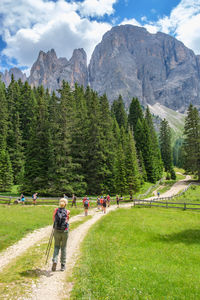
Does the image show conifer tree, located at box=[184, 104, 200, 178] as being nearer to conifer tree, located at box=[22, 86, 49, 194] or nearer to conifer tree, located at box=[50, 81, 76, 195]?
conifer tree, located at box=[50, 81, 76, 195]

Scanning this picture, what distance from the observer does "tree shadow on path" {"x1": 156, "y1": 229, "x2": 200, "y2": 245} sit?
13.0 m

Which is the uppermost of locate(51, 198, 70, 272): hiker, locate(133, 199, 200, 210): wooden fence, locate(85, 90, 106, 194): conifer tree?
locate(85, 90, 106, 194): conifer tree

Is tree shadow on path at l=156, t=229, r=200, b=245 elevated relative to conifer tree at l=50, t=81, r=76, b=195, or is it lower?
lower

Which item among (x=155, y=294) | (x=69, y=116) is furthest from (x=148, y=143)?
(x=155, y=294)

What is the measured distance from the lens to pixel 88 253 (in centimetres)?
976

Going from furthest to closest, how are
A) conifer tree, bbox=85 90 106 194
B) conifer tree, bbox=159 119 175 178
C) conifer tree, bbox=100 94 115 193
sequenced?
conifer tree, bbox=159 119 175 178
conifer tree, bbox=100 94 115 193
conifer tree, bbox=85 90 106 194

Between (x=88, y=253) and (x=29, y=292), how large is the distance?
4392mm

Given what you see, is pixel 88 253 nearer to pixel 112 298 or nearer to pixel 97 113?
pixel 112 298

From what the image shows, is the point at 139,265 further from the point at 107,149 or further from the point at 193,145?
the point at 193,145

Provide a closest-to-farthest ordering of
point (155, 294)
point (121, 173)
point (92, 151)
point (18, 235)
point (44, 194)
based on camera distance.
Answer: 1. point (155, 294)
2. point (18, 235)
3. point (44, 194)
4. point (121, 173)
5. point (92, 151)

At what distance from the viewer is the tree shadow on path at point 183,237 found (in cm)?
1302

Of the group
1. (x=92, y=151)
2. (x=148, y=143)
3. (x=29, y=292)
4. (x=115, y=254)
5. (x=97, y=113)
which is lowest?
(x=115, y=254)

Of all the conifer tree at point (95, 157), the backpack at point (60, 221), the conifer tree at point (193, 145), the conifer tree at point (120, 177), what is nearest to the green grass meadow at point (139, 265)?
the backpack at point (60, 221)

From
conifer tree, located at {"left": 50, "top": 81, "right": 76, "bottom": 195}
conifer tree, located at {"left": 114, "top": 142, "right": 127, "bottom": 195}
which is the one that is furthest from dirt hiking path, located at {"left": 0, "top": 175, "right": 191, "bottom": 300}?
conifer tree, located at {"left": 114, "top": 142, "right": 127, "bottom": 195}
